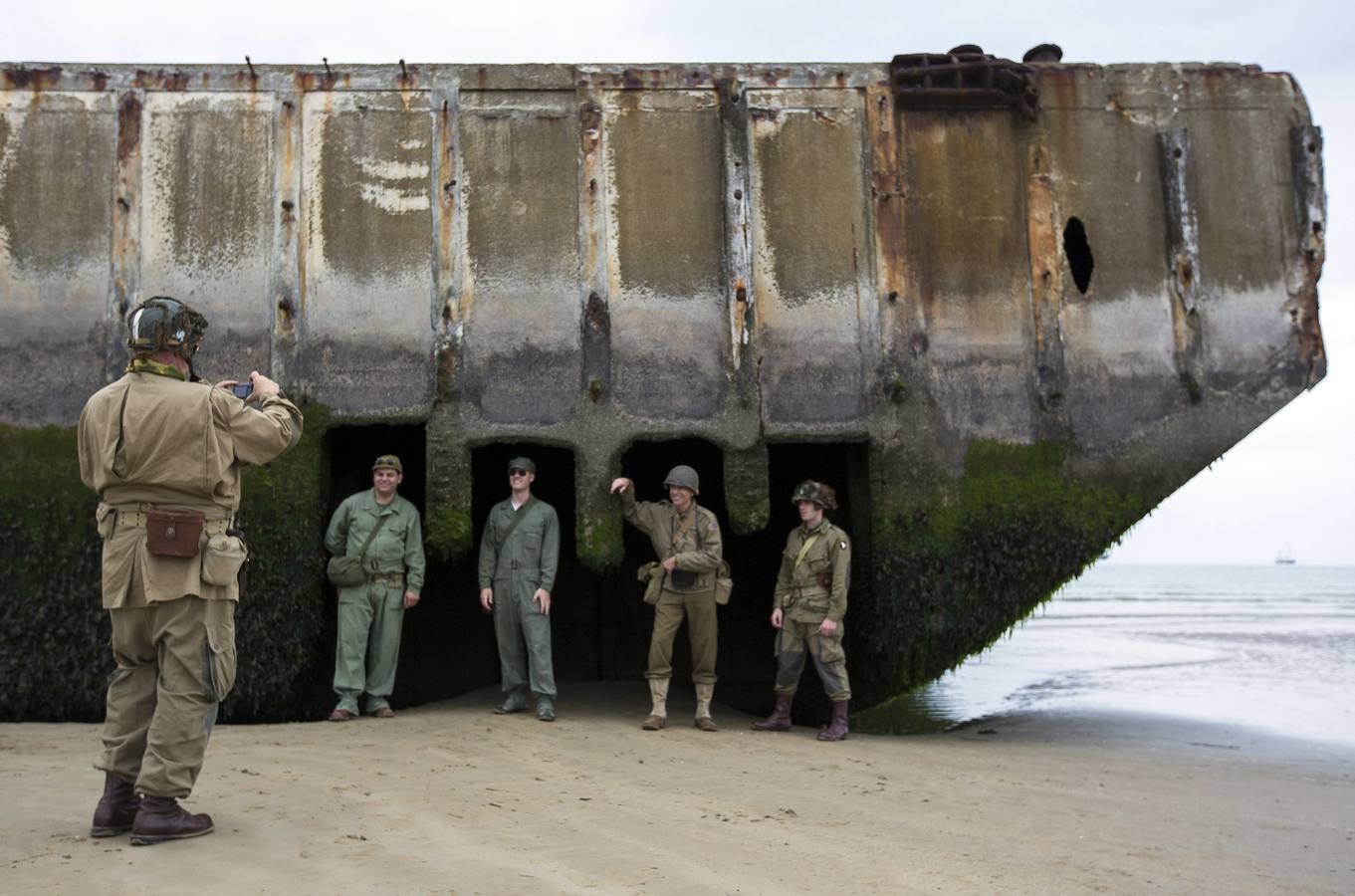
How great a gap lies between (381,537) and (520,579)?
84cm

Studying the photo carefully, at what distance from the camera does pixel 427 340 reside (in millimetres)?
7402

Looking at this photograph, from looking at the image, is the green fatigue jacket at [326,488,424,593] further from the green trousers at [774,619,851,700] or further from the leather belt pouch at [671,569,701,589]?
the green trousers at [774,619,851,700]

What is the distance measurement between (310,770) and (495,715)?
6.75 feet

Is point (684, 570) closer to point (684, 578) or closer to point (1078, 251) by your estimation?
point (684, 578)

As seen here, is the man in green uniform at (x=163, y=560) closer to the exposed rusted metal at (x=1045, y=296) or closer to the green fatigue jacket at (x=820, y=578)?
the green fatigue jacket at (x=820, y=578)

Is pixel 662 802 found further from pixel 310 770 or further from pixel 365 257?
pixel 365 257

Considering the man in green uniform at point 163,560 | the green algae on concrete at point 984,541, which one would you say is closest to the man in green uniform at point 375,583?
the green algae on concrete at point 984,541

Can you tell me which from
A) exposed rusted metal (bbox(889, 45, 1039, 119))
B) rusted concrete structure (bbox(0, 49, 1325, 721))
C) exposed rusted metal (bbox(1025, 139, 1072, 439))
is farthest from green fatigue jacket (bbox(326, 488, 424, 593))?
exposed rusted metal (bbox(889, 45, 1039, 119))

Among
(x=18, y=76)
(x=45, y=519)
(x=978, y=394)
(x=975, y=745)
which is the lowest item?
(x=975, y=745)

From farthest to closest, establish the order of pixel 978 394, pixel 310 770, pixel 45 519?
pixel 978 394 < pixel 45 519 < pixel 310 770

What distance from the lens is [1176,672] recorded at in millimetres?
13117

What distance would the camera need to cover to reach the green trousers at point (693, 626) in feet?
25.2

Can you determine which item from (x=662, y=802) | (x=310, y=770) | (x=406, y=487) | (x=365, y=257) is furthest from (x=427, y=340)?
(x=662, y=802)

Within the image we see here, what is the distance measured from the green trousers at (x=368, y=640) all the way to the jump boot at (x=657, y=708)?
148 cm
